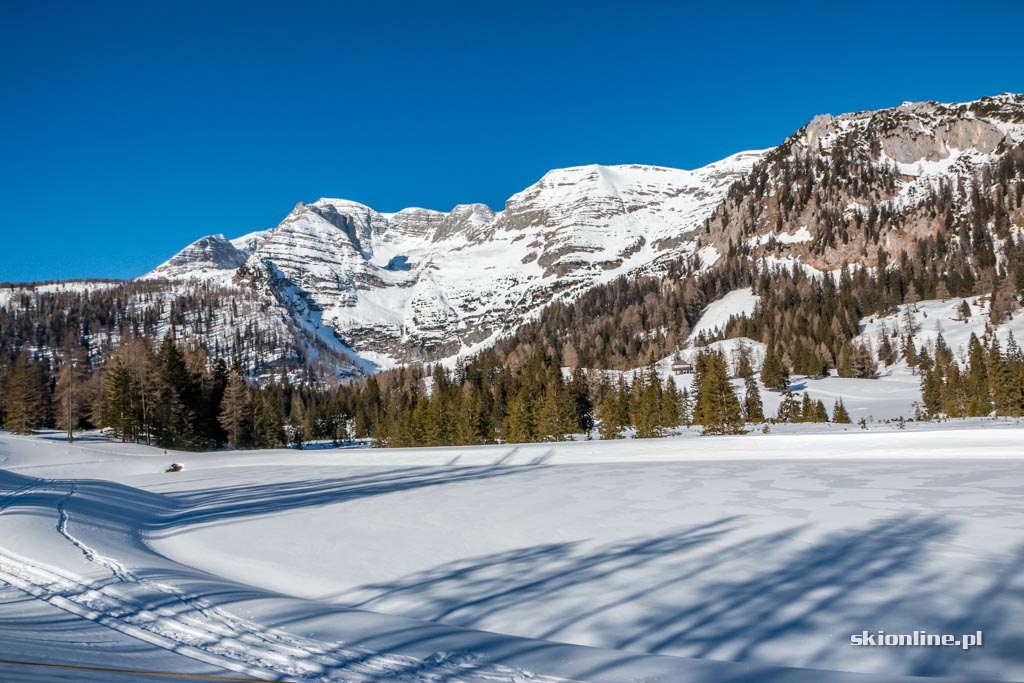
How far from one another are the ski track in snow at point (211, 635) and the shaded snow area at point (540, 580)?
1.0 inches

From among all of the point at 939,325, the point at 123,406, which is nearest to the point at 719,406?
the point at 123,406

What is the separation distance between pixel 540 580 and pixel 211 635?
3.57 metres

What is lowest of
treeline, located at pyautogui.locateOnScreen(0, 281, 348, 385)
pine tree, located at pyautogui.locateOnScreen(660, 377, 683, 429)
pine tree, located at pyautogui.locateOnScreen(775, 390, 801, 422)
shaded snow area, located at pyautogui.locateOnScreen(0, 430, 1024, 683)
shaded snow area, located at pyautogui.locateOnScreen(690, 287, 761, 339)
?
pine tree, located at pyautogui.locateOnScreen(775, 390, 801, 422)

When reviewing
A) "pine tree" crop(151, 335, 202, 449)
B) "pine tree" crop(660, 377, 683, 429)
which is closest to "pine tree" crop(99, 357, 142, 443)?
"pine tree" crop(151, 335, 202, 449)

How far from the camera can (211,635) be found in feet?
17.6

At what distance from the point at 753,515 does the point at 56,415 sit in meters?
61.5

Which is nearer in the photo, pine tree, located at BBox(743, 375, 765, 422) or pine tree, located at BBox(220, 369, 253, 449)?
pine tree, located at BBox(220, 369, 253, 449)

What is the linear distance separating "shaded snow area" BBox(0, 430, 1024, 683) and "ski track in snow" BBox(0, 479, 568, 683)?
3 centimetres

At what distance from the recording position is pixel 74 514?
10.0 meters

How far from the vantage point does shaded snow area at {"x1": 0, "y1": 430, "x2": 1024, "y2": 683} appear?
4.66 meters

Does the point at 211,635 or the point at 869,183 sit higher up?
the point at 869,183

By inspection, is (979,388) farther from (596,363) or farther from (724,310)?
(724,310)

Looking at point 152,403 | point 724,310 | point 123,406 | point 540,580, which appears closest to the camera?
point 540,580

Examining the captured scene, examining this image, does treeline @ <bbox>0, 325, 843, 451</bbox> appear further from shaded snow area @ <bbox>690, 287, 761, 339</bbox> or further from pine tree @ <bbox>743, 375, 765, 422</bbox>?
shaded snow area @ <bbox>690, 287, 761, 339</bbox>
